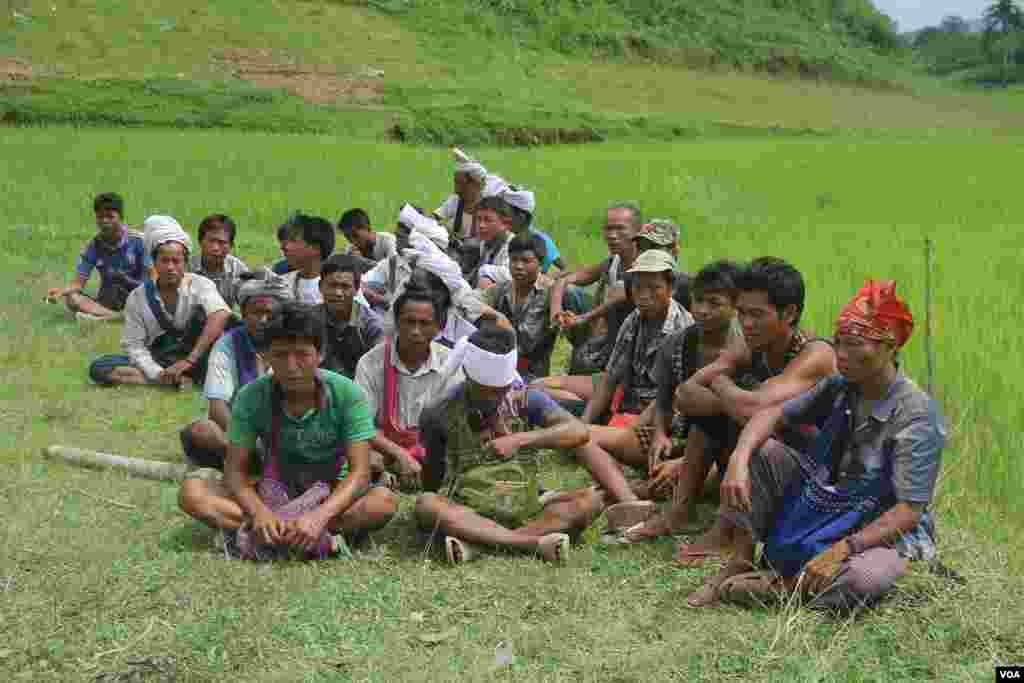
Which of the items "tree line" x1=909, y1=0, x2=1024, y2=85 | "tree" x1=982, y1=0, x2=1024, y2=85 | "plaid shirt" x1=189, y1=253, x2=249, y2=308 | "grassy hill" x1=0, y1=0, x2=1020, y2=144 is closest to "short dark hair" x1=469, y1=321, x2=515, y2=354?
"plaid shirt" x1=189, y1=253, x2=249, y2=308

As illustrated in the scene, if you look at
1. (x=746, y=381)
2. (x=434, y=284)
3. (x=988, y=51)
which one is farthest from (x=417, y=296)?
(x=988, y=51)

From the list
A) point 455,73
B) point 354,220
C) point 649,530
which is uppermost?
point 455,73

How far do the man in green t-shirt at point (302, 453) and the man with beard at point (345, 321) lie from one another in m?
1.61

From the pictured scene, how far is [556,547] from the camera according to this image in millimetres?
4285

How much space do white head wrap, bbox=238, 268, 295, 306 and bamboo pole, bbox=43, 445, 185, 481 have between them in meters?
0.89

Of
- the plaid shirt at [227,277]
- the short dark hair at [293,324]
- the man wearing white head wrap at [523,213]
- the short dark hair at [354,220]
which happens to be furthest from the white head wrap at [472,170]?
the short dark hair at [293,324]

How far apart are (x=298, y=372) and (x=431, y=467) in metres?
0.82

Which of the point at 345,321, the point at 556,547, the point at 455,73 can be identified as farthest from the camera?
the point at 455,73

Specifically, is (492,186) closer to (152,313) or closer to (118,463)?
(152,313)

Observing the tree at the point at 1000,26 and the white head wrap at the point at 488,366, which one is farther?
the tree at the point at 1000,26

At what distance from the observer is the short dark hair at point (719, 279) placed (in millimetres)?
4824

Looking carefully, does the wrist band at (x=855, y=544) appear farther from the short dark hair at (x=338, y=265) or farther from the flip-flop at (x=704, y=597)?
the short dark hair at (x=338, y=265)

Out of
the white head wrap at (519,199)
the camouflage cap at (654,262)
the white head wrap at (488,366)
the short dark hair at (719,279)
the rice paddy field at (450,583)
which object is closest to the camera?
the rice paddy field at (450,583)

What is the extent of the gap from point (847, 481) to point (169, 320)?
4.63 meters
